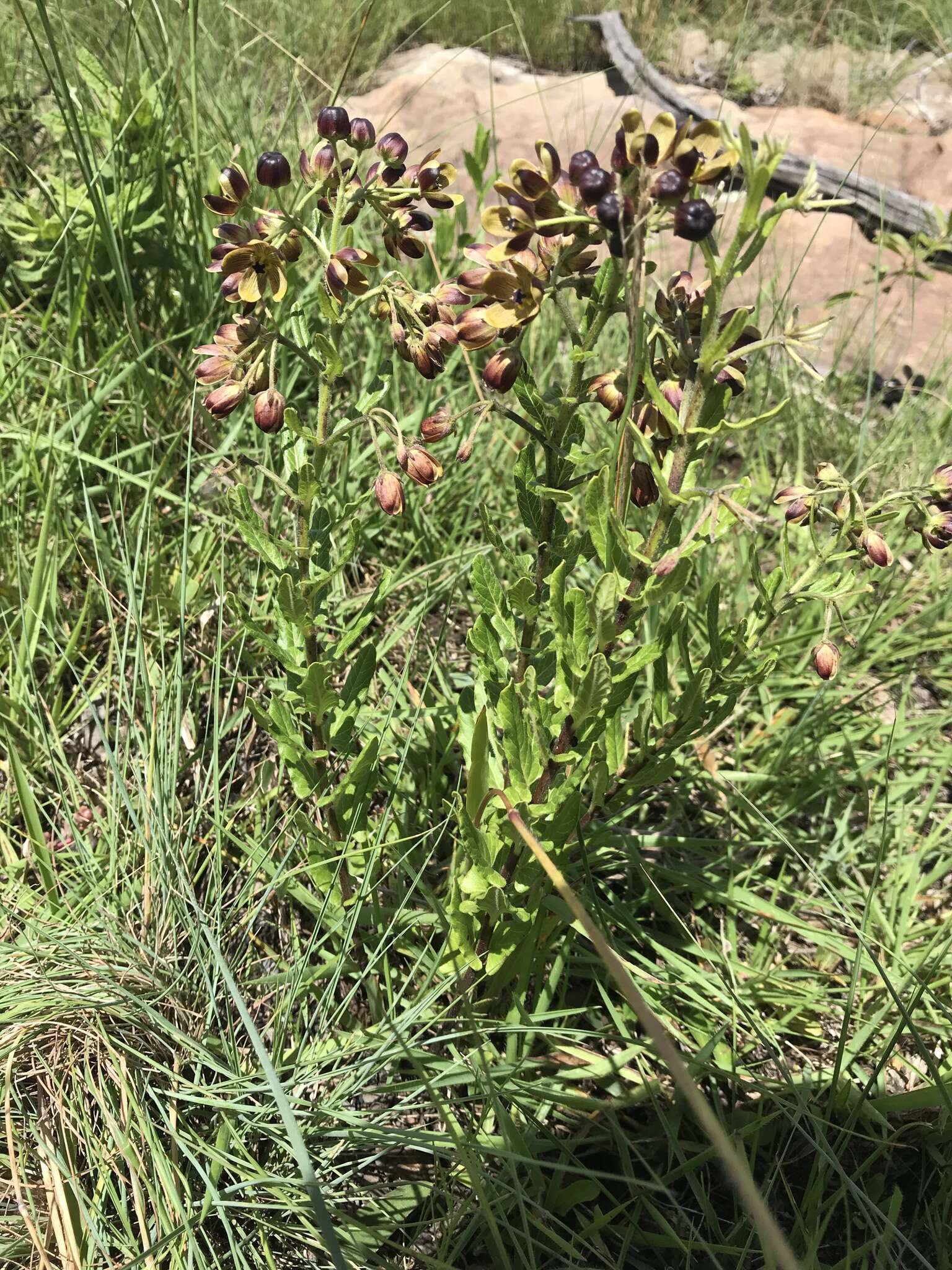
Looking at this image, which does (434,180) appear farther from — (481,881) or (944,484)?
(481,881)

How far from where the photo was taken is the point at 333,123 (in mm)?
1275

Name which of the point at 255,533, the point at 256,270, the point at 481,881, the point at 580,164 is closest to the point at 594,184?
the point at 580,164

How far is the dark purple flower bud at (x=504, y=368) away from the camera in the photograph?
1261mm

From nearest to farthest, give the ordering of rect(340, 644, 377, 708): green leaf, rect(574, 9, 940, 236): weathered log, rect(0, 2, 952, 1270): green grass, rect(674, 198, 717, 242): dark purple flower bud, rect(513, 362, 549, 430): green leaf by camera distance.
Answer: rect(674, 198, 717, 242): dark purple flower bud, rect(513, 362, 549, 430): green leaf, rect(0, 2, 952, 1270): green grass, rect(340, 644, 377, 708): green leaf, rect(574, 9, 940, 236): weathered log

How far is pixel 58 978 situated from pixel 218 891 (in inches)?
11.2

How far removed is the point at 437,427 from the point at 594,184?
1.51 ft

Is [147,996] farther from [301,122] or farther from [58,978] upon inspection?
[301,122]

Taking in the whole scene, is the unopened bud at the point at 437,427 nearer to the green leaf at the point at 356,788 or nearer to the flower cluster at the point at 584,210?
the flower cluster at the point at 584,210

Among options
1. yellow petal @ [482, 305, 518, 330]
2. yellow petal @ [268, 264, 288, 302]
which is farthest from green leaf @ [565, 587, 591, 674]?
yellow petal @ [268, 264, 288, 302]

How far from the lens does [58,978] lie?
1505 millimetres

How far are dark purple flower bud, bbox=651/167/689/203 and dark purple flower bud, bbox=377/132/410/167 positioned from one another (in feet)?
1.63

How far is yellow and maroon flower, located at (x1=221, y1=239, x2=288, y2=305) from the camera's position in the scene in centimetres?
123

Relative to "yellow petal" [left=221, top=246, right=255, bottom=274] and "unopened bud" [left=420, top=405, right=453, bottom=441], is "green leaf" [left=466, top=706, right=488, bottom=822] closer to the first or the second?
"unopened bud" [left=420, top=405, right=453, bottom=441]

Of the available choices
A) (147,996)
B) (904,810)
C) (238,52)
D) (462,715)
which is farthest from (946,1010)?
(238,52)
